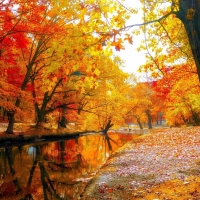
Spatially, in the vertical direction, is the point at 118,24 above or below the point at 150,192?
above

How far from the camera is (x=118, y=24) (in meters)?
4.96

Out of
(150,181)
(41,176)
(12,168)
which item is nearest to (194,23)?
(150,181)

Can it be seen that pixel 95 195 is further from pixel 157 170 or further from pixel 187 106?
pixel 187 106

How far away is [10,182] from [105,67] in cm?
1894

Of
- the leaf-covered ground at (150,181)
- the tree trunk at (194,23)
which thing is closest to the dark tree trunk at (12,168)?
the leaf-covered ground at (150,181)

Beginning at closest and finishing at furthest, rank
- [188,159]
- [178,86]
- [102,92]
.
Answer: [188,159]
[178,86]
[102,92]

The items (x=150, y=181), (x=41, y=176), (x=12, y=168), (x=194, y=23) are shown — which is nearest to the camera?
(x=194, y=23)

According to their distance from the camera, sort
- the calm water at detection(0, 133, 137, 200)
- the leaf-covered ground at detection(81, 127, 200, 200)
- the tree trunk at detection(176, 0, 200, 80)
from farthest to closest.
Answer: the calm water at detection(0, 133, 137, 200) → the leaf-covered ground at detection(81, 127, 200, 200) → the tree trunk at detection(176, 0, 200, 80)

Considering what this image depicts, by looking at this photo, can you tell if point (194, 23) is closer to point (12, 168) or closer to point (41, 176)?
point (41, 176)

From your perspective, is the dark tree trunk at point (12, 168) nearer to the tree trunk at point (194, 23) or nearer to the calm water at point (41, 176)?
the calm water at point (41, 176)

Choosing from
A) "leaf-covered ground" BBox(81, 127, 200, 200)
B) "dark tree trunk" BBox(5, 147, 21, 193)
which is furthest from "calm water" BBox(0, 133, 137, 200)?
"leaf-covered ground" BBox(81, 127, 200, 200)

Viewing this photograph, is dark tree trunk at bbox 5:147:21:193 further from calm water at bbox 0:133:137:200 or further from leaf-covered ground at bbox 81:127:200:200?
leaf-covered ground at bbox 81:127:200:200

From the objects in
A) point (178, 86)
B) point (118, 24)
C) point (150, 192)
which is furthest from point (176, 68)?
point (118, 24)

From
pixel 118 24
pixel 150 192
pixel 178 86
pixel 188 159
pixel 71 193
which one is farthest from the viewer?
pixel 178 86
